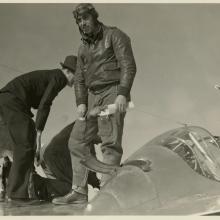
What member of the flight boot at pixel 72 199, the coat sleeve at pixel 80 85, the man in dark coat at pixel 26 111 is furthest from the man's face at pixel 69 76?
the flight boot at pixel 72 199

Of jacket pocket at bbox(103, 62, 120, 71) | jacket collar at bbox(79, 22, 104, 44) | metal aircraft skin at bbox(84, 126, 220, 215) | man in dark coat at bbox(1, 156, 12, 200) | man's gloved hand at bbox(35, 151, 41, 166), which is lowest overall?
man in dark coat at bbox(1, 156, 12, 200)

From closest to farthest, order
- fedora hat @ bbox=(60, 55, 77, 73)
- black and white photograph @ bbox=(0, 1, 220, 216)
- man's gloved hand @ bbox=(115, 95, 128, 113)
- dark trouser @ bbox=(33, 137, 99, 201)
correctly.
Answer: black and white photograph @ bbox=(0, 1, 220, 216) → man's gloved hand @ bbox=(115, 95, 128, 113) → dark trouser @ bbox=(33, 137, 99, 201) → fedora hat @ bbox=(60, 55, 77, 73)

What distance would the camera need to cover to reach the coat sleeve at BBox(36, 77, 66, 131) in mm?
2996

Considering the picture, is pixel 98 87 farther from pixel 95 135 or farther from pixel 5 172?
pixel 5 172

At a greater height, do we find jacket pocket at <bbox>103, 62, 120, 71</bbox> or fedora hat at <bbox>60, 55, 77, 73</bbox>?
jacket pocket at <bbox>103, 62, 120, 71</bbox>

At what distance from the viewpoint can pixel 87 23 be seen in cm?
287

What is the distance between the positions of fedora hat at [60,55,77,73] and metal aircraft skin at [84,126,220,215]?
930 mm

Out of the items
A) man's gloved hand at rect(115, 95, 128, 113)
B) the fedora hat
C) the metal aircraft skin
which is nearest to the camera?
the metal aircraft skin

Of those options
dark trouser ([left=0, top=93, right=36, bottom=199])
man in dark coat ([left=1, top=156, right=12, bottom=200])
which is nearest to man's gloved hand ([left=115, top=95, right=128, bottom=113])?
dark trouser ([left=0, top=93, right=36, bottom=199])

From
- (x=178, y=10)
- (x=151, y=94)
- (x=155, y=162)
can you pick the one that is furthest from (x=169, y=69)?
(x=155, y=162)

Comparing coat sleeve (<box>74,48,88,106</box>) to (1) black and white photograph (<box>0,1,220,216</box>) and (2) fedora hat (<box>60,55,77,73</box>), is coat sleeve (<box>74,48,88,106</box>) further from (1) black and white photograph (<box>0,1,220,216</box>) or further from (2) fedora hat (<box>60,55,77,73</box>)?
(2) fedora hat (<box>60,55,77,73</box>)

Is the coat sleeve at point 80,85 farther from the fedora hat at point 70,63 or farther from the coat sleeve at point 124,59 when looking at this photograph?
the coat sleeve at point 124,59

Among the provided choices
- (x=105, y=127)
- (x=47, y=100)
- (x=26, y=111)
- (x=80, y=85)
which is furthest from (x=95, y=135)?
(x=26, y=111)

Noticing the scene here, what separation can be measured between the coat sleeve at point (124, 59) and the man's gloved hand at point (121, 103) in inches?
1.2
